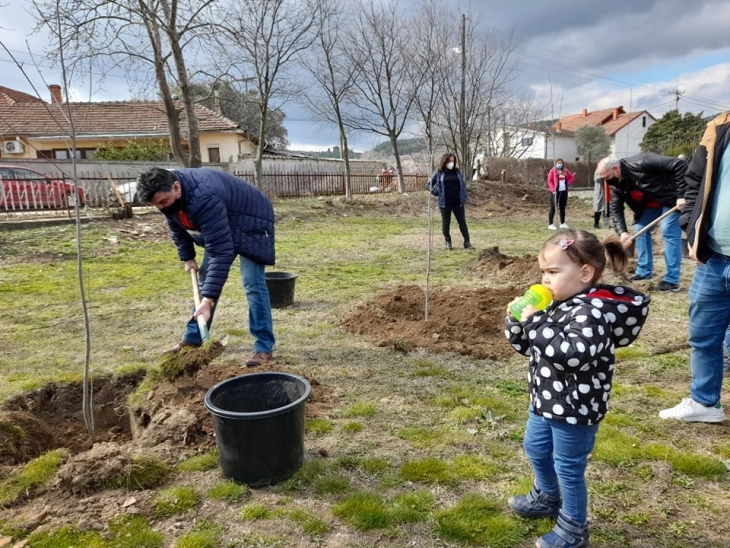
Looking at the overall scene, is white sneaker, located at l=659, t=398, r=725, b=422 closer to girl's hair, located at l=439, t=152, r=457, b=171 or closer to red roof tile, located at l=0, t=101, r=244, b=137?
girl's hair, located at l=439, t=152, r=457, b=171

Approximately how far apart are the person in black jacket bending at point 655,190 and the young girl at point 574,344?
495cm

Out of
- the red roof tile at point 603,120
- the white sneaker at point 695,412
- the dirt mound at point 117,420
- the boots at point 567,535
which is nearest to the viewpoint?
the boots at point 567,535

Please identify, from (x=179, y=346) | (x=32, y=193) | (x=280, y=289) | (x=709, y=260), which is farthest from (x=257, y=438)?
(x=32, y=193)

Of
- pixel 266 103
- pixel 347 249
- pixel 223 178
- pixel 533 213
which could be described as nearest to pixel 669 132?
pixel 533 213

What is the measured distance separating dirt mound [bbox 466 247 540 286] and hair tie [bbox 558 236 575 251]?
17.9 feet

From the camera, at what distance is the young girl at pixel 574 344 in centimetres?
192

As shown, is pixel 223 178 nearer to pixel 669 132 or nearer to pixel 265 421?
pixel 265 421

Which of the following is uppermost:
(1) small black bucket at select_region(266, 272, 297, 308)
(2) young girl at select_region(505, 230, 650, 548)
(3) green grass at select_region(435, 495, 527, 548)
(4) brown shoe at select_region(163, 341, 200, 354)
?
(2) young girl at select_region(505, 230, 650, 548)

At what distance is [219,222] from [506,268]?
5.46 metres

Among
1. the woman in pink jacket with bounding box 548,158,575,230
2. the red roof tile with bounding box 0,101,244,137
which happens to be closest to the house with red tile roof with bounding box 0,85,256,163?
the red roof tile with bounding box 0,101,244,137

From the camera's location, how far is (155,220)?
13.7 meters

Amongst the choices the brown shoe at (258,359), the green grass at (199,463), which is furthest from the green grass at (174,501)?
the brown shoe at (258,359)

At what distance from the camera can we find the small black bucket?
6.29 metres

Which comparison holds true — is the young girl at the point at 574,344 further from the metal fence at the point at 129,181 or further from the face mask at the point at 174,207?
the metal fence at the point at 129,181
